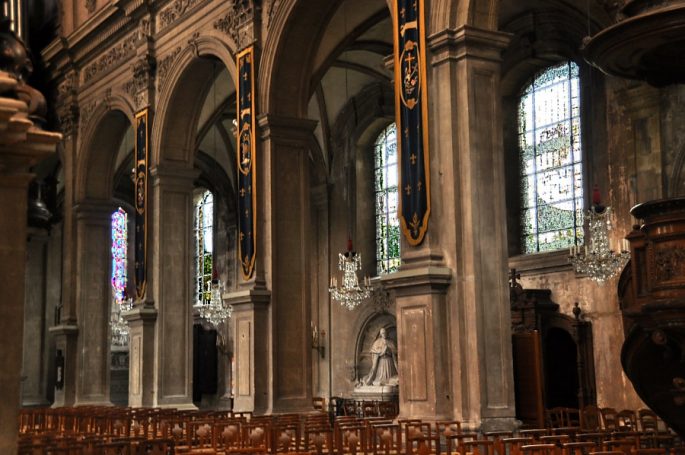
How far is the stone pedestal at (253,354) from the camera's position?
53.2 feet

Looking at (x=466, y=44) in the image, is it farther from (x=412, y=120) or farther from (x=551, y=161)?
(x=551, y=161)

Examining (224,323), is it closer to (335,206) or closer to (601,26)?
(335,206)

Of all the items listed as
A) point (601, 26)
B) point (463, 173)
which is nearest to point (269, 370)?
point (463, 173)

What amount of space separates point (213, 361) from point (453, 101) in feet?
60.3

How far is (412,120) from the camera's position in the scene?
1290cm

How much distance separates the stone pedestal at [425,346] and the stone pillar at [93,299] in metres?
13.2

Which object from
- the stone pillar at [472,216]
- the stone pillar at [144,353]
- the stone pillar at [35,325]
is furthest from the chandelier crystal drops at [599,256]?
the stone pillar at [35,325]

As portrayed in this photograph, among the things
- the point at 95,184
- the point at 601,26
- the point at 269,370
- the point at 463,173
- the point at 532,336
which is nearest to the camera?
the point at 463,173

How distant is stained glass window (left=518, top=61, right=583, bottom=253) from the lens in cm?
1869

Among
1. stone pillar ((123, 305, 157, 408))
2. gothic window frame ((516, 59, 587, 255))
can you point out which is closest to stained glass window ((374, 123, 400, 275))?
gothic window frame ((516, 59, 587, 255))

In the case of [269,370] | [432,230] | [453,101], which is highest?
[453,101]

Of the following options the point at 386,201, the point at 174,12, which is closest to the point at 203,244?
the point at 386,201

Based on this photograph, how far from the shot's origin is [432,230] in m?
12.5

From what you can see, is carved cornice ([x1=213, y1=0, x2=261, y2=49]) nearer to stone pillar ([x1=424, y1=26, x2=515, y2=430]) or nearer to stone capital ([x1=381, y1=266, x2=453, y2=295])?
stone pillar ([x1=424, y1=26, x2=515, y2=430])
